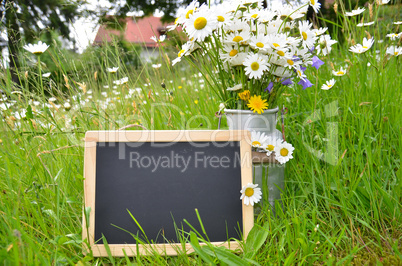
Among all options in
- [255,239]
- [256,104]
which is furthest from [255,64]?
[255,239]

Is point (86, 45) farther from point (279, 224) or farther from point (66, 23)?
point (66, 23)

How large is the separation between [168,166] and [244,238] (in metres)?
0.29

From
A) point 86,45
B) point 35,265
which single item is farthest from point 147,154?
point 86,45

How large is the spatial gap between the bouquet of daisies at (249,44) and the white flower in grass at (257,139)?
0.07 meters

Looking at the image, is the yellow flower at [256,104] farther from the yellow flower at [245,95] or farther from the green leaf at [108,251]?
the green leaf at [108,251]

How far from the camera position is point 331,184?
3.44 feet

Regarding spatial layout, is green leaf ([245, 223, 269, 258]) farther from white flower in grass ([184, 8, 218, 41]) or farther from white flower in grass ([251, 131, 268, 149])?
white flower in grass ([184, 8, 218, 41])

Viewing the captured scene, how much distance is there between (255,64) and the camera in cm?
87

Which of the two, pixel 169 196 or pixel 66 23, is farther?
pixel 66 23

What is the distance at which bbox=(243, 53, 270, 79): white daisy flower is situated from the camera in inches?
34.1

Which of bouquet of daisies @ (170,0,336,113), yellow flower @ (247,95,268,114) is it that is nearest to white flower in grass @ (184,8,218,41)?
bouquet of daisies @ (170,0,336,113)

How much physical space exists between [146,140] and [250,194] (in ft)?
1.11

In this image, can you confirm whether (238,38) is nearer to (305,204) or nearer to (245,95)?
(245,95)

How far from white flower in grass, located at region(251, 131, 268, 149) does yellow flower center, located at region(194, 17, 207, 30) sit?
13.2 inches
